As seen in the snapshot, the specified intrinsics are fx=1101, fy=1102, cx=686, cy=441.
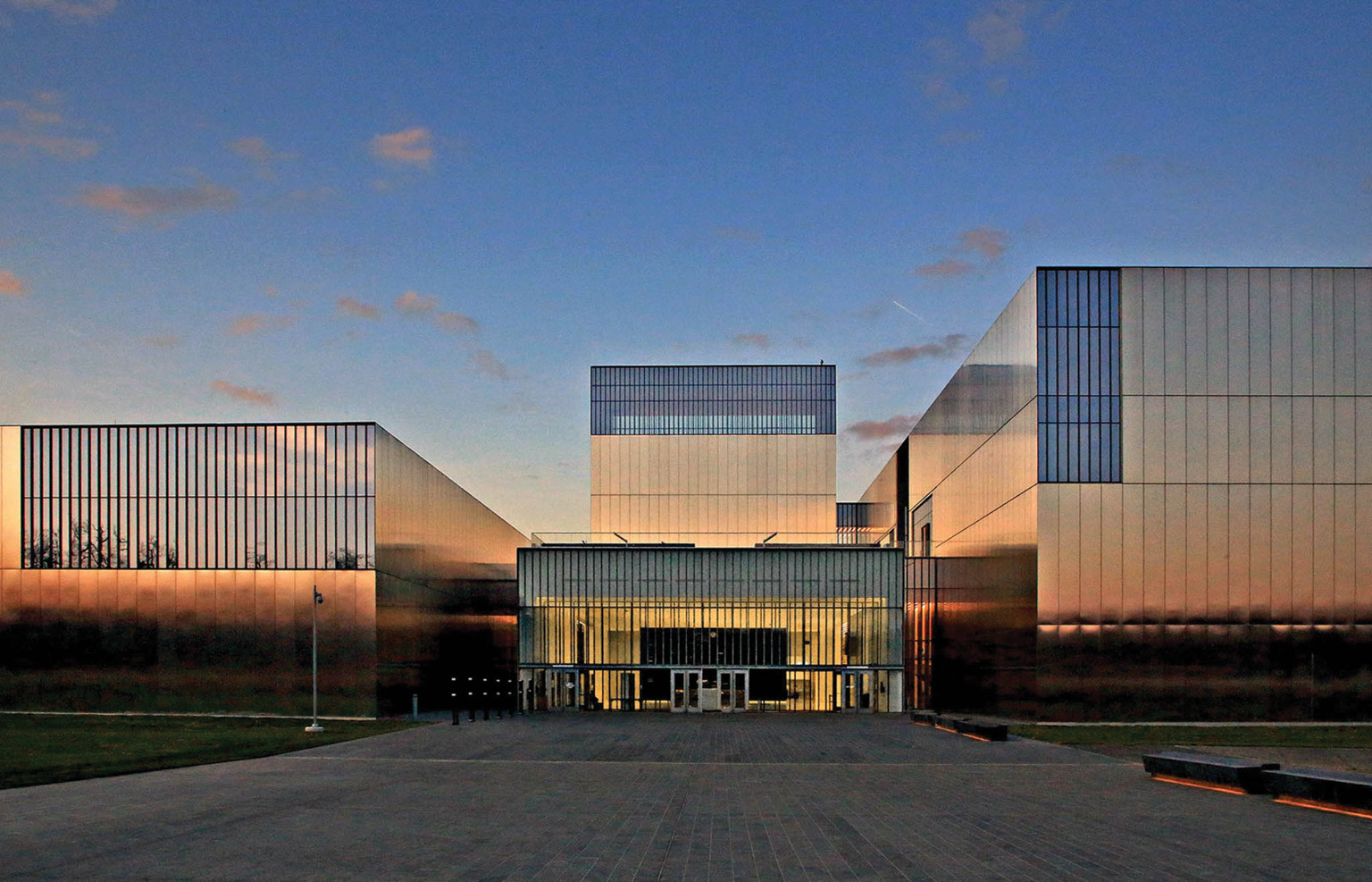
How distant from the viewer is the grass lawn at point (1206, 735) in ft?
98.1

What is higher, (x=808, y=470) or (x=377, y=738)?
(x=808, y=470)

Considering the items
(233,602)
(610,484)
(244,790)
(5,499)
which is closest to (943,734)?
(244,790)

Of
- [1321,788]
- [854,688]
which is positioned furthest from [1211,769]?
[854,688]

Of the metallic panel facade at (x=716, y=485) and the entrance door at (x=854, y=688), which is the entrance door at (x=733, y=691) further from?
the metallic panel facade at (x=716, y=485)

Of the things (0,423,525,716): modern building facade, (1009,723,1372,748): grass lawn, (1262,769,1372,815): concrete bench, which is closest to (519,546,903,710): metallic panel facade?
(0,423,525,716): modern building facade

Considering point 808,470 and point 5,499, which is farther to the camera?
point 808,470

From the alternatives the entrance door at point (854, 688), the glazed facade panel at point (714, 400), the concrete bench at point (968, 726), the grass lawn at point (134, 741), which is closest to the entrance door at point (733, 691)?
the entrance door at point (854, 688)

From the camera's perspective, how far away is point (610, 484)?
2884 inches

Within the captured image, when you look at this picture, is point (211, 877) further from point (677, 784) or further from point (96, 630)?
point (96, 630)

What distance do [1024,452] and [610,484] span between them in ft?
125

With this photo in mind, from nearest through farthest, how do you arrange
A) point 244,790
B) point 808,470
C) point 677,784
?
point 244,790, point 677,784, point 808,470

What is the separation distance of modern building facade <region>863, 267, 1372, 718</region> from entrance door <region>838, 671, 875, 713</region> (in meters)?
11.6

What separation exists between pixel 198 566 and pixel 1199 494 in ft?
119

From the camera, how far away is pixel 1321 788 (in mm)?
17391
